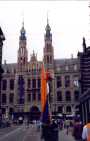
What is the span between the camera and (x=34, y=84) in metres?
91.3

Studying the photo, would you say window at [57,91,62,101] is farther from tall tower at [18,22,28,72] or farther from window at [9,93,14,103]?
window at [9,93,14,103]

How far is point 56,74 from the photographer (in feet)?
296

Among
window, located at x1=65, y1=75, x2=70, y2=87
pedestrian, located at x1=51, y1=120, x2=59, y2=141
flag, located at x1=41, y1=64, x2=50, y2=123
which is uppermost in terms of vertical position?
window, located at x1=65, y1=75, x2=70, y2=87

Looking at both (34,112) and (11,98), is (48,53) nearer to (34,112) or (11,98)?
(11,98)

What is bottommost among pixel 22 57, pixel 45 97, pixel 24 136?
pixel 24 136

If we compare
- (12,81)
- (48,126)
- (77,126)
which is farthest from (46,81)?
(12,81)

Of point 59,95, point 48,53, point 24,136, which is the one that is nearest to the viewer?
point 24,136

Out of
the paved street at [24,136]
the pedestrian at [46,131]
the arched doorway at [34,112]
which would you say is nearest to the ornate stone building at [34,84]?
the arched doorway at [34,112]

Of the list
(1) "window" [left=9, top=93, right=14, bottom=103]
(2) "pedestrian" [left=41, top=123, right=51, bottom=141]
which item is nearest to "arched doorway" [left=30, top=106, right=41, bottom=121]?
(1) "window" [left=9, top=93, right=14, bottom=103]

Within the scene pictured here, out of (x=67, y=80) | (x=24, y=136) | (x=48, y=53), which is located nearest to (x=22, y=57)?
(x=48, y=53)

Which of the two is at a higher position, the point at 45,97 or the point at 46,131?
the point at 45,97

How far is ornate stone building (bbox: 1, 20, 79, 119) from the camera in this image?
87.9 m

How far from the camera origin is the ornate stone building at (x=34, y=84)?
87.9m

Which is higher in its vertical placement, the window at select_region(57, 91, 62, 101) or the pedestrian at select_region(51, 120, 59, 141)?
the window at select_region(57, 91, 62, 101)
